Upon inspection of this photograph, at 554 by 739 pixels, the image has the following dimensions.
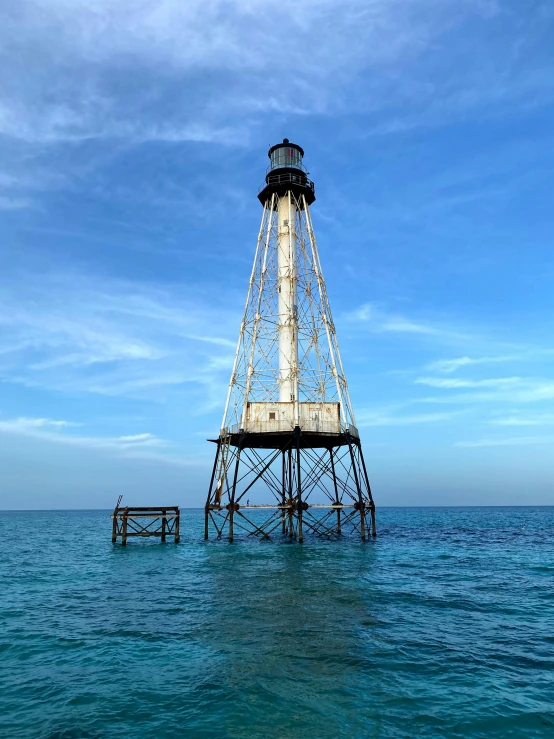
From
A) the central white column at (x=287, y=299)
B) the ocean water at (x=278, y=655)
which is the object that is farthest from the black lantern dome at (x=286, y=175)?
the ocean water at (x=278, y=655)

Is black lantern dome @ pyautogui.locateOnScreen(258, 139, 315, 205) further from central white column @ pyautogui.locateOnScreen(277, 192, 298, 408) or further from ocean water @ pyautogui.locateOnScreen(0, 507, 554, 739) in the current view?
ocean water @ pyautogui.locateOnScreen(0, 507, 554, 739)

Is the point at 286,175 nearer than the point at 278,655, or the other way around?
the point at 278,655

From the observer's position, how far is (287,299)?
1515 inches

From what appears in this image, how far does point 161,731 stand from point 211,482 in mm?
30184

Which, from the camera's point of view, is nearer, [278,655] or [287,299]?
[278,655]

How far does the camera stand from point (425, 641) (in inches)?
533

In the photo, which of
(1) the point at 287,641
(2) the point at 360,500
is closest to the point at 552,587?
(1) the point at 287,641

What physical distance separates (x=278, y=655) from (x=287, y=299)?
28.8 m

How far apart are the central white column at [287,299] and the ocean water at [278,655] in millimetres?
14273

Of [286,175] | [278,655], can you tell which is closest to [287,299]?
[286,175]

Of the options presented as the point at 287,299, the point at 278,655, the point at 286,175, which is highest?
the point at 286,175

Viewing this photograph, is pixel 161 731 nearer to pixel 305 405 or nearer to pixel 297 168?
pixel 305 405

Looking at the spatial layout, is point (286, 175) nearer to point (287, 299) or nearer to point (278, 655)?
point (287, 299)

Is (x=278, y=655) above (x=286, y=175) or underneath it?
underneath
